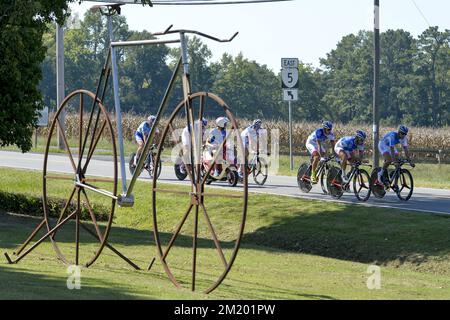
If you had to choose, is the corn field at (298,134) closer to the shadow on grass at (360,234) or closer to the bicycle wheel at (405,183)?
the bicycle wheel at (405,183)

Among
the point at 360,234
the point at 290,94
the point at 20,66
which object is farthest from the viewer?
the point at 290,94

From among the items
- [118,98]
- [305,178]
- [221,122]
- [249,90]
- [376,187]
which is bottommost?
[376,187]

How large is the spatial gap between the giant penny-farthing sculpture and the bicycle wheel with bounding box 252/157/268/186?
78 cm

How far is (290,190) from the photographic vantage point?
28.3 meters

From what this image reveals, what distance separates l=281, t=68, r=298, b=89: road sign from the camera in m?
32.6

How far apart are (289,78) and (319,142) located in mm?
7130

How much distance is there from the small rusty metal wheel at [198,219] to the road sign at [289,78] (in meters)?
3.47

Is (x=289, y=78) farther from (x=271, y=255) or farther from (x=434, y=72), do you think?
(x=434, y=72)

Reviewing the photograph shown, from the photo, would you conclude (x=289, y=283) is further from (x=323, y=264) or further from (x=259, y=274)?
(x=323, y=264)

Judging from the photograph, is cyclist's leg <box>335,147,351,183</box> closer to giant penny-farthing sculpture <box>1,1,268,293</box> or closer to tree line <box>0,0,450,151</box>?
giant penny-farthing sculpture <box>1,1,268,293</box>

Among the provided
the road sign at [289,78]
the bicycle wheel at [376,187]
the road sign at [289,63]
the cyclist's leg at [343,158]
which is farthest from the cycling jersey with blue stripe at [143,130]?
the bicycle wheel at [376,187]

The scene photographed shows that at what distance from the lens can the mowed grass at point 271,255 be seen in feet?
39.7

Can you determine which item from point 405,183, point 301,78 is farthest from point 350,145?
point 301,78
